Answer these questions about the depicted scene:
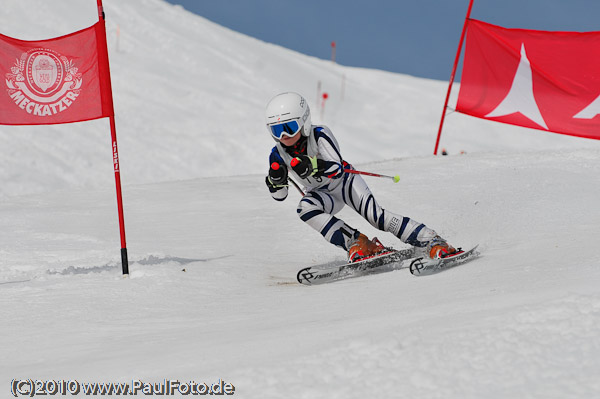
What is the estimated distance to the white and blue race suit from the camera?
20.1ft

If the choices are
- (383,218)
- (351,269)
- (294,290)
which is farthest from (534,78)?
(294,290)

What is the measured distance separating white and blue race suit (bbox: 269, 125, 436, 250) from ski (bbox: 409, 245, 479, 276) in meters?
0.36

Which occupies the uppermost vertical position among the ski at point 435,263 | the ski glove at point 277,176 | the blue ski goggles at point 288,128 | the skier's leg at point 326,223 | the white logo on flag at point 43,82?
the white logo on flag at point 43,82

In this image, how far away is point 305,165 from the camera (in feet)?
19.6

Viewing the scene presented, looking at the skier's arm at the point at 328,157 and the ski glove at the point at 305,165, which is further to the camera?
the skier's arm at the point at 328,157

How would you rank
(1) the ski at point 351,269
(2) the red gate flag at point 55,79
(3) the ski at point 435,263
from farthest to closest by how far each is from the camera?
(2) the red gate flag at point 55,79, (1) the ski at point 351,269, (3) the ski at point 435,263

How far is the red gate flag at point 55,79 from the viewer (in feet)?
20.5

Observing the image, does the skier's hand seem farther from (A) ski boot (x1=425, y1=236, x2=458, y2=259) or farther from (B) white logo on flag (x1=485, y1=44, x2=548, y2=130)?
(B) white logo on flag (x1=485, y1=44, x2=548, y2=130)

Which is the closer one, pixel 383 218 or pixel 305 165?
pixel 305 165

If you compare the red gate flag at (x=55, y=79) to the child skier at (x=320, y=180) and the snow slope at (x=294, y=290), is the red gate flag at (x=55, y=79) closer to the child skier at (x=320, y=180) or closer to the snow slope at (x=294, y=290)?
the snow slope at (x=294, y=290)

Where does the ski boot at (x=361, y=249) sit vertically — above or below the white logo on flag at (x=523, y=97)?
below

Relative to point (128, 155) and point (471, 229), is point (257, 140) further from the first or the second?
point (471, 229)

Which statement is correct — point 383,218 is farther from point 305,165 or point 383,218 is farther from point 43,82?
point 43,82

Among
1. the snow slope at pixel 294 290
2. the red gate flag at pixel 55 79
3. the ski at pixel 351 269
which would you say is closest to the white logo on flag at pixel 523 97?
A: the snow slope at pixel 294 290
